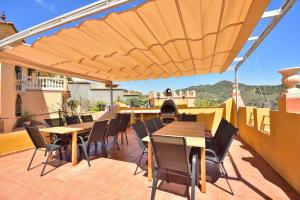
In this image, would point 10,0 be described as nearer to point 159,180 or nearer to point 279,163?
point 159,180

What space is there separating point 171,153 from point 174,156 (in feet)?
0.20

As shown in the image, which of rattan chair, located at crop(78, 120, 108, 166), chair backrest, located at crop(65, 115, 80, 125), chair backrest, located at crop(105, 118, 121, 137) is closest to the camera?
rattan chair, located at crop(78, 120, 108, 166)

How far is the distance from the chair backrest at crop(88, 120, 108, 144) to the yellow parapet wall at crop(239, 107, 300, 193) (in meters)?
3.90

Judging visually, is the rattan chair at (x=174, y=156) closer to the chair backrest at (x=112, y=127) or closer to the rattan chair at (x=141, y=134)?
the rattan chair at (x=141, y=134)

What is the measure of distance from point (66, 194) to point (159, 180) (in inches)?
64.8

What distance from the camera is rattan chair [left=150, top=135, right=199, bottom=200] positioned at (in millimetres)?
2389

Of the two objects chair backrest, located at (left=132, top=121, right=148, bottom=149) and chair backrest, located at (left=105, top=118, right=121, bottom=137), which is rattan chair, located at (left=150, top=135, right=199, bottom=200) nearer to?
chair backrest, located at (left=132, top=121, right=148, bottom=149)

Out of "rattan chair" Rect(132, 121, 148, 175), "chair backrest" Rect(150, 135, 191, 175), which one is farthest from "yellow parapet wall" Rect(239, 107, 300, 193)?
"rattan chair" Rect(132, 121, 148, 175)

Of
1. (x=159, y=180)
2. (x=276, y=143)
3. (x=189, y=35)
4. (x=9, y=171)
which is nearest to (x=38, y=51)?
(x=9, y=171)

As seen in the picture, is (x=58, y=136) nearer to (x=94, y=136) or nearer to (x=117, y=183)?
(x=94, y=136)

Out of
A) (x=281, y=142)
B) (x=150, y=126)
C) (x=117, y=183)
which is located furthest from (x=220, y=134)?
(x=117, y=183)

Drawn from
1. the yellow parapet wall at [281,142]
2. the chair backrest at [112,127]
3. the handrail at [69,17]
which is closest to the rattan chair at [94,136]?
the chair backrest at [112,127]

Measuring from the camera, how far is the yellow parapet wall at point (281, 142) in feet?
9.48

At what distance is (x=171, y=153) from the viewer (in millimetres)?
2490
